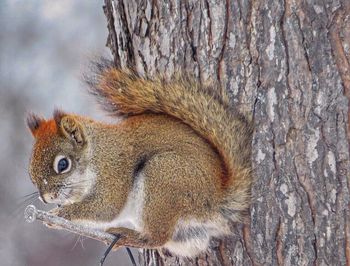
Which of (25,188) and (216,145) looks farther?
(25,188)

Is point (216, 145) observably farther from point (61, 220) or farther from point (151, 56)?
point (61, 220)

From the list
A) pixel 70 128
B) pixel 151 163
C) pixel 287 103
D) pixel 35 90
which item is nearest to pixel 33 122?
pixel 70 128

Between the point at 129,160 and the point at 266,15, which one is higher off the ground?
the point at 266,15

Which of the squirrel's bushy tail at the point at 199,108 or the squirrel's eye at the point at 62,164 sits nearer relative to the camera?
the squirrel's bushy tail at the point at 199,108

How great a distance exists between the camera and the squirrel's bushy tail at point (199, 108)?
175cm

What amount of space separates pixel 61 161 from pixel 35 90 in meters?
2.70

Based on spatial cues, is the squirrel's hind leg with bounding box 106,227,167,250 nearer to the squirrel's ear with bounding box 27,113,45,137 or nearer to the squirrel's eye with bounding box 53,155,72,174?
the squirrel's eye with bounding box 53,155,72,174

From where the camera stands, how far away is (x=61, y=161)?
6.35ft

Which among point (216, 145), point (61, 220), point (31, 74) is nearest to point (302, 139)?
point (216, 145)

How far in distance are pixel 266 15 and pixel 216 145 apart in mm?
359

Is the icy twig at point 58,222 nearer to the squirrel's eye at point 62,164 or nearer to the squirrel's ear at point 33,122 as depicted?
the squirrel's eye at point 62,164

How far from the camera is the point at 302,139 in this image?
167 cm

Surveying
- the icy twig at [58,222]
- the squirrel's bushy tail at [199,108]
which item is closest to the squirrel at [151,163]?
the squirrel's bushy tail at [199,108]

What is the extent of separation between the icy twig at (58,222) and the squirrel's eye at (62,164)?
21 cm
